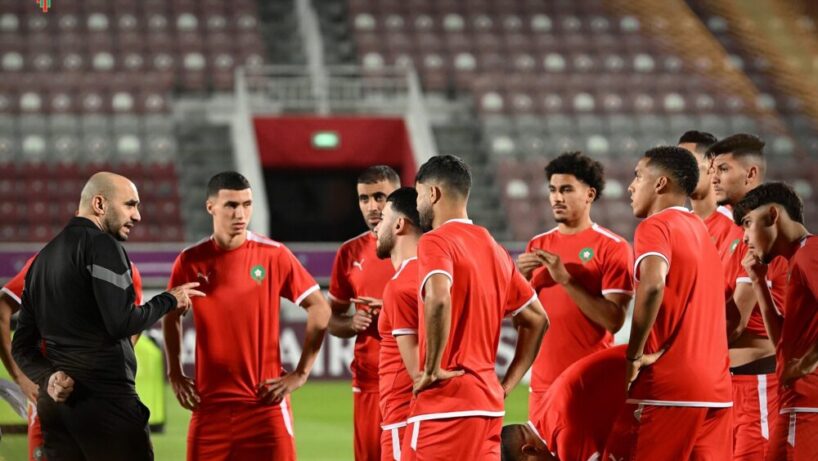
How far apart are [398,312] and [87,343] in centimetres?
141

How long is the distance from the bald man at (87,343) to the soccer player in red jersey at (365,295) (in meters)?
1.44

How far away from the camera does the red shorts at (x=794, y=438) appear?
16.7ft

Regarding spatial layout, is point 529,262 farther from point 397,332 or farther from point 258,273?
point 258,273

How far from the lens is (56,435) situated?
5.06 meters

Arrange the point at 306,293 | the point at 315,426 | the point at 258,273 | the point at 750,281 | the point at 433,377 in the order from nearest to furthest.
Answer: the point at 433,377, the point at 750,281, the point at 258,273, the point at 306,293, the point at 315,426

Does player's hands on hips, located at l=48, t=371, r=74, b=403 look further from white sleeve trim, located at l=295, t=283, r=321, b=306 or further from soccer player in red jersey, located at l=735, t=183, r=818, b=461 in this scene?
soccer player in red jersey, located at l=735, t=183, r=818, b=461

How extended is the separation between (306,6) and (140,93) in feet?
12.9

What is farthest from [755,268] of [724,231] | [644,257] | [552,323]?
[552,323]

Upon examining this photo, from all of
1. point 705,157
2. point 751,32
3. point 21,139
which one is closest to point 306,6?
point 21,139

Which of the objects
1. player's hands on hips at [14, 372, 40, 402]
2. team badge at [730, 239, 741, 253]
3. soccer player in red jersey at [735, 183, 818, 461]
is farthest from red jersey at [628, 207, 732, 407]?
player's hands on hips at [14, 372, 40, 402]

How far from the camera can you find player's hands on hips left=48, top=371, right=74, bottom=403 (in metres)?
4.96

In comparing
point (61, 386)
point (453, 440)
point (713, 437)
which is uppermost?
point (61, 386)

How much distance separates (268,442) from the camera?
222 inches

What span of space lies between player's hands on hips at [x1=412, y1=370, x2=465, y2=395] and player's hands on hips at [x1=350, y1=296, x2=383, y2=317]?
1349mm
